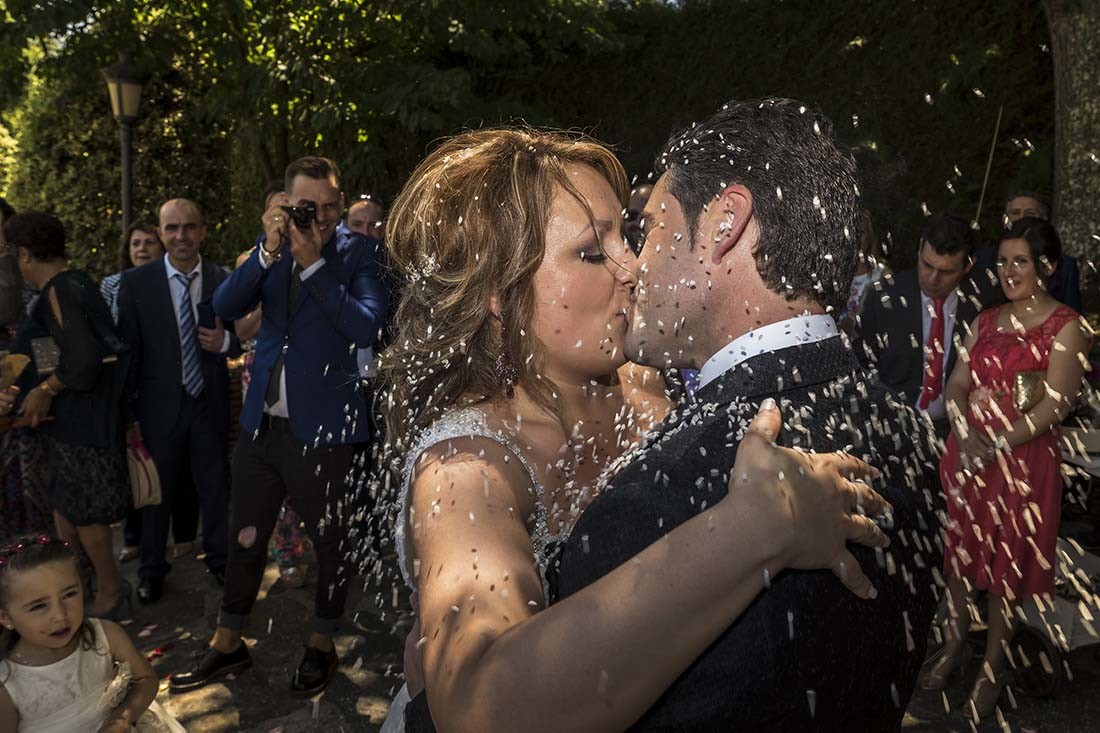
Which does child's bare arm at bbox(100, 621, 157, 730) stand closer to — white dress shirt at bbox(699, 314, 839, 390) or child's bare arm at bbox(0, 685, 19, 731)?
child's bare arm at bbox(0, 685, 19, 731)

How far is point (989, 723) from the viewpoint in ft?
14.9

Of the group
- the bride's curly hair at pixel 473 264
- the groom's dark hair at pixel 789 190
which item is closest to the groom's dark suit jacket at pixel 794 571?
the groom's dark hair at pixel 789 190

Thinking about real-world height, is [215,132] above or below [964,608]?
above

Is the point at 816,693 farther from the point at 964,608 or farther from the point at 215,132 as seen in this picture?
the point at 215,132

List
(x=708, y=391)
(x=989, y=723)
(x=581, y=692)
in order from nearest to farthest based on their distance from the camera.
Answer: (x=581, y=692) < (x=708, y=391) < (x=989, y=723)

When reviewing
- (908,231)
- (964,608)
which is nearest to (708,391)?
(964,608)

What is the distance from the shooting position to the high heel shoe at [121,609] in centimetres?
562

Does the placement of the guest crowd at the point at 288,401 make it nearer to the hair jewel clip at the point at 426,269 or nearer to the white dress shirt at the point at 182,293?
the white dress shirt at the point at 182,293

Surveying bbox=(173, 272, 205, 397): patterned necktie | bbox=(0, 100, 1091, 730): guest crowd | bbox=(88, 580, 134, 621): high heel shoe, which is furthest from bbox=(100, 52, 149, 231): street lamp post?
bbox=(88, 580, 134, 621): high heel shoe

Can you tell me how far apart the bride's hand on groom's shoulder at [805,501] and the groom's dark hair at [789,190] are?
346 millimetres

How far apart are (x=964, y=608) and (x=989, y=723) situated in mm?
711

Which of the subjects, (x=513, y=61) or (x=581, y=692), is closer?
(x=581, y=692)

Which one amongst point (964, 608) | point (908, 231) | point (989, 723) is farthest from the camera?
point (908, 231)

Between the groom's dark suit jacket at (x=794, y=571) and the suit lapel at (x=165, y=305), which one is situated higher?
the suit lapel at (x=165, y=305)
